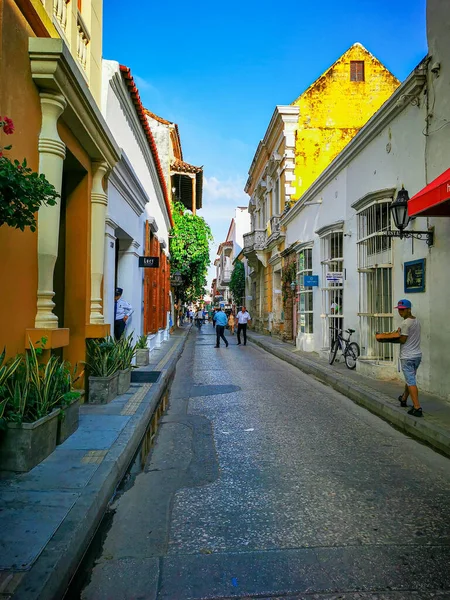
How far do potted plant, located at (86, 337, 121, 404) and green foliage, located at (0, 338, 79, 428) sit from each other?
6.37ft

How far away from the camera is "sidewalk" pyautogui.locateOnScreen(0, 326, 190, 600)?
268cm

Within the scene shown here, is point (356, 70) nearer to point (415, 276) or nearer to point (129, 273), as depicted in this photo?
point (129, 273)

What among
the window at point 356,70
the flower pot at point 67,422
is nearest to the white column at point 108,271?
the flower pot at point 67,422

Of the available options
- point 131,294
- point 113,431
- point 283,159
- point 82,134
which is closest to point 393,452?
point 113,431

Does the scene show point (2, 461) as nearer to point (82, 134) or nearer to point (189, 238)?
point (82, 134)

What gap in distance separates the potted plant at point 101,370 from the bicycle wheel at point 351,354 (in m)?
6.33

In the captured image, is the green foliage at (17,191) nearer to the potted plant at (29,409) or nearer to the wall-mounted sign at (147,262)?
the potted plant at (29,409)

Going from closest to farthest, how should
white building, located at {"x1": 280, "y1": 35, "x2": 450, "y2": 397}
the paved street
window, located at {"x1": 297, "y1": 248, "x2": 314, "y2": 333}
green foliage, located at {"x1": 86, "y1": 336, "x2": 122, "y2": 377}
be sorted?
the paved street
green foliage, located at {"x1": 86, "y1": 336, "x2": 122, "y2": 377}
white building, located at {"x1": 280, "y1": 35, "x2": 450, "y2": 397}
window, located at {"x1": 297, "y1": 248, "x2": 314, "y2": 333}

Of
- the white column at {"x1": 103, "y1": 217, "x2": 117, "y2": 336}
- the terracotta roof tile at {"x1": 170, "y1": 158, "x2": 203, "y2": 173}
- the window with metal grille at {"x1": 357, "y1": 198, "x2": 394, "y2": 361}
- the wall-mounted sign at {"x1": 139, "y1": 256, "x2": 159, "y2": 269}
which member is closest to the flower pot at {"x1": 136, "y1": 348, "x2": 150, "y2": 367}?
the wall-mounted sign at {"x1": 139, "y1": 256, "x2": 159, "y2": 269}

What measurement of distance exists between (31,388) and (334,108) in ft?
67.4

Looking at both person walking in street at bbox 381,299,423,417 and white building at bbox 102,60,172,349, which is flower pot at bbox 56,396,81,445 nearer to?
white building at bbox 102,60,172,349

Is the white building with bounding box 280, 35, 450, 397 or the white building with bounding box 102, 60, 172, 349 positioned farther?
the white building with bounding box 102, 60, 172, 349

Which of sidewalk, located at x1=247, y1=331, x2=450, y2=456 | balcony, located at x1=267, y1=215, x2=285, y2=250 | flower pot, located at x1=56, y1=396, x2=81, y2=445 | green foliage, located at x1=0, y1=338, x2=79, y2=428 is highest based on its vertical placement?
balcony, located at x1=267, y1=215, x2=285, y2=250

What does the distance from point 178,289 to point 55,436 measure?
2948cm
